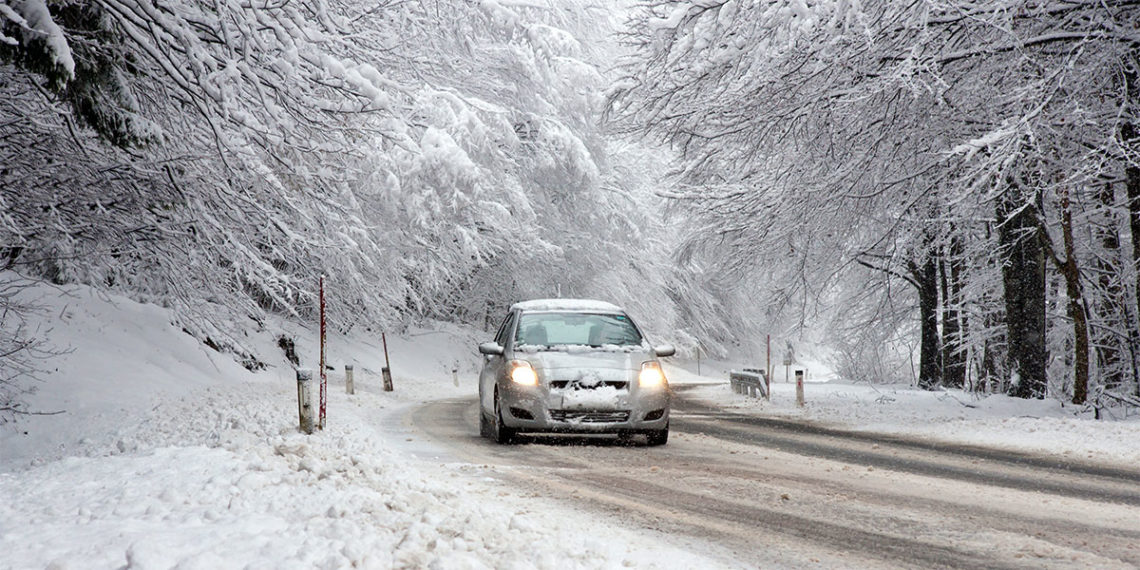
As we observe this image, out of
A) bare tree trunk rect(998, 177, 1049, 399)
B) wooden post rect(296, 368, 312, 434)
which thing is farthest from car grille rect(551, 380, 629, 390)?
bare tree trunk rect(998, 177, 1049, 399)

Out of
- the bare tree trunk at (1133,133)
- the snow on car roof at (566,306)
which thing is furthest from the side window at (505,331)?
the bare tree trunk at (1133,133)

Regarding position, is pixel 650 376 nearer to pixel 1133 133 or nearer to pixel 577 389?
pixel 577 389

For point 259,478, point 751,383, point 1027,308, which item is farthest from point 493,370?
point 751,383

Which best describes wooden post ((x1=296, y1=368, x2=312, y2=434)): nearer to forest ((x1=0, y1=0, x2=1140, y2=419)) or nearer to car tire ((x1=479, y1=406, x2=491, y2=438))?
forest ((x1=0, y1=0, x2=1140, y2=419))

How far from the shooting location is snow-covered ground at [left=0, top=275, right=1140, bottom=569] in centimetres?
498

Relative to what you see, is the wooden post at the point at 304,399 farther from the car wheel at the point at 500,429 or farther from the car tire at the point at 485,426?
the car tire at the point at 485,426

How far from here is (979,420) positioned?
47.6 feet

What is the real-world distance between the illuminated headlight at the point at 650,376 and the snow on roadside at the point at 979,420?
410 cm

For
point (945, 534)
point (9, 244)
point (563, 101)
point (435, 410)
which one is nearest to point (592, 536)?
point (945, 534)

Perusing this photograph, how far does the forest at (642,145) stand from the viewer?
916cm

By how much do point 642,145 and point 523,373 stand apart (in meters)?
7.22

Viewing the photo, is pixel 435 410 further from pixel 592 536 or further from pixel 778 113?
pixel 592 536

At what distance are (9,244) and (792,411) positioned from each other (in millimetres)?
14065

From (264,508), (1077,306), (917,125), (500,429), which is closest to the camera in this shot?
(264,508)
